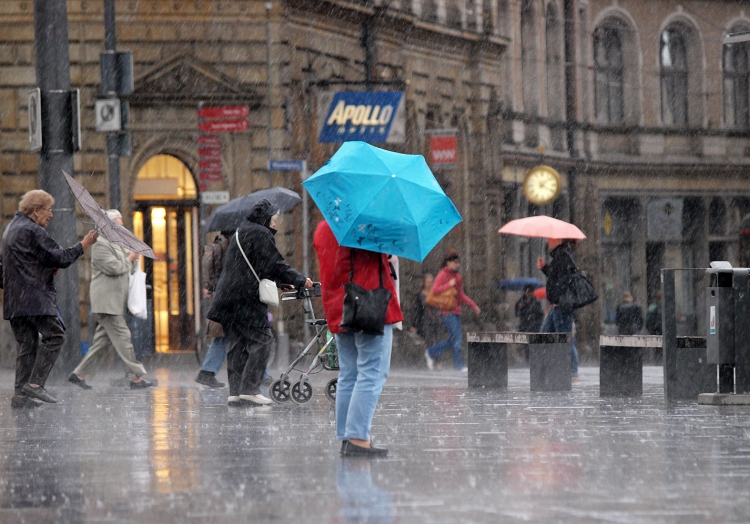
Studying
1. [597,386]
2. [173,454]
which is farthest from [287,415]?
[597,386]

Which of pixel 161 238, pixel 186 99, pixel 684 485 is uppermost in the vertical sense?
pixel 186 99

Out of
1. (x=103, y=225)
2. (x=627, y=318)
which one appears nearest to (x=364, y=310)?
(x=103, y=225)

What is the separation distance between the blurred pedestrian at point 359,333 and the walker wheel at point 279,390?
394 cm

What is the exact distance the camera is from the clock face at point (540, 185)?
3144 cm

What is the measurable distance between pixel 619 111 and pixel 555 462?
3102cm

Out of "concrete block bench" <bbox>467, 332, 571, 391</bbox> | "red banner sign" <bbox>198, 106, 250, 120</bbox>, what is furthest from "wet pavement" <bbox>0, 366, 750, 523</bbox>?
"red banner sign" <bbox>198, 106, 250, 120</bbox>

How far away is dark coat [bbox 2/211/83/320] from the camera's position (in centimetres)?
1270

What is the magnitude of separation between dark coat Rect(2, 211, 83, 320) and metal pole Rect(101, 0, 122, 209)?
555 centimetres

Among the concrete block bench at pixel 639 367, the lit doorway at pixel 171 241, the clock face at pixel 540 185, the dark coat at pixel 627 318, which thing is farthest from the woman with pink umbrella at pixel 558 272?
the clock face at pixel 540 185

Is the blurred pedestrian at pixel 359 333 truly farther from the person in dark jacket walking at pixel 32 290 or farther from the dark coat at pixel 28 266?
the dark coat at pixel 28 266

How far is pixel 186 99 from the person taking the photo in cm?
2333

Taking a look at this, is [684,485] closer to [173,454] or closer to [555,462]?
[555,462]

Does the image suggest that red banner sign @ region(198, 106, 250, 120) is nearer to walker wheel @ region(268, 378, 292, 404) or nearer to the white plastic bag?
the white plastic bag

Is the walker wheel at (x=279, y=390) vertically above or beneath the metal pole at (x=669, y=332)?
beneath
